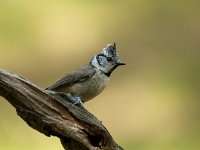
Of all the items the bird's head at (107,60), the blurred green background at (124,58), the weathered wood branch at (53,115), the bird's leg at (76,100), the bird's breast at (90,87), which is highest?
the blurred green background at (124,58)

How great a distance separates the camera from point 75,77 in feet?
15.0

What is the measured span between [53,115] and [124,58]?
19.0 ft

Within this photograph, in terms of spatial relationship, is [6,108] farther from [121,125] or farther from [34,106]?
[34,106]

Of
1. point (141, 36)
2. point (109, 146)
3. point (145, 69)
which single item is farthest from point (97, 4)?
point (109, 146)

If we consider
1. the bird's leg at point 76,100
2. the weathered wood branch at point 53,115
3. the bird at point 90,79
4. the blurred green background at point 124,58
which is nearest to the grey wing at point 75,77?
the bird at point 90,79

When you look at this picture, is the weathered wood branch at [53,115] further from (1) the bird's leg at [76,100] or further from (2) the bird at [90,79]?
(2) the bird at [90,79]

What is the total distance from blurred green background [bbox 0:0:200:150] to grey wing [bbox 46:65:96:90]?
2.64 m

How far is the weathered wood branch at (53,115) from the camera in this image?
3.70 meters

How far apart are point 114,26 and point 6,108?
254 centimetres

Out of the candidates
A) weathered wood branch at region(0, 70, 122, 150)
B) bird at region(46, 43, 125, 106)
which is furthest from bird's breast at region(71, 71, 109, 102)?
weathered wood branch at region(0, 70, 122, 150)

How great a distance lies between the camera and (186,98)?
8.59m

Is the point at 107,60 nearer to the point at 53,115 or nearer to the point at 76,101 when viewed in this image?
the point at 76,101

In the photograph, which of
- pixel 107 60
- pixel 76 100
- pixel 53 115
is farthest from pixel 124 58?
pixel 53 115

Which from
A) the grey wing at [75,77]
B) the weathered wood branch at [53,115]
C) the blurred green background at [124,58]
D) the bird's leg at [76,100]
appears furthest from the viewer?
the blurred green background at [124,58]
